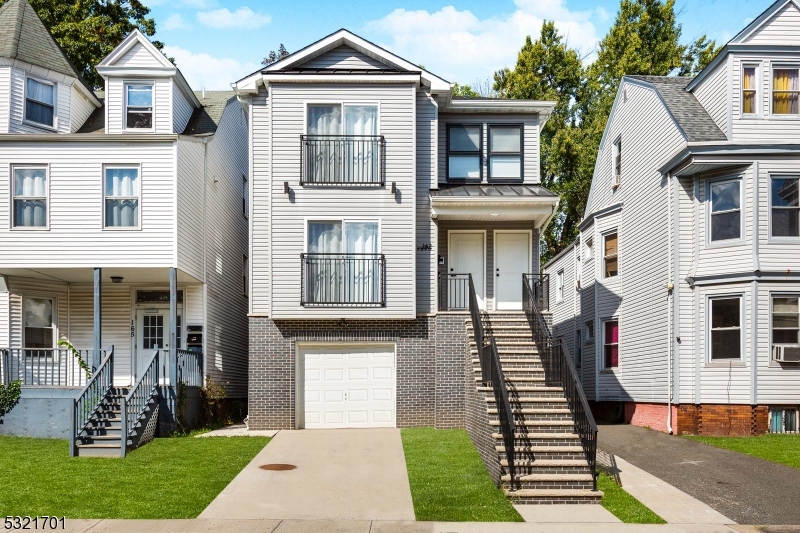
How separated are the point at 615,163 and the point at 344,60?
9.60m

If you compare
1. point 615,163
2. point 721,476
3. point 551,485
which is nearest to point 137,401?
point 551,485

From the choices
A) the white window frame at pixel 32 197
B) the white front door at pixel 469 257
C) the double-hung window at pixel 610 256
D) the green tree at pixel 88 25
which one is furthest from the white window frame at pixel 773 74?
the green tree at pixel 88 25

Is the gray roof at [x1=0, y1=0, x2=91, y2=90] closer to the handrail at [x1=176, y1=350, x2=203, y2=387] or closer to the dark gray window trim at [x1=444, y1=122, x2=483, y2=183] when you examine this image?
the handrail at [x1=176, y1=350, x2=203, y2=387]

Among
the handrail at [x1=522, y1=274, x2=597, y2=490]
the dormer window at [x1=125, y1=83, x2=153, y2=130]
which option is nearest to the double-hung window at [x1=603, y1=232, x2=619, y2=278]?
the handrail at [x1=522, y1=274, x2=597, y2=490]

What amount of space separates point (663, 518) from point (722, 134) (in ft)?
37.3

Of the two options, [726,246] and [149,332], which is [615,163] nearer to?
[726,246]

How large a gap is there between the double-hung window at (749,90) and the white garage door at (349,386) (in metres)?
10.1

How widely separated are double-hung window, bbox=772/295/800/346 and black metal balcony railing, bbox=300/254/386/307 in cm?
884

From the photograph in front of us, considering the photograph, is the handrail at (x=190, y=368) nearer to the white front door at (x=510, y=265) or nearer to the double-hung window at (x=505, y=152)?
the white front door at (x=510, y=265)

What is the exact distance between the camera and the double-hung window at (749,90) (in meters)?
20.0

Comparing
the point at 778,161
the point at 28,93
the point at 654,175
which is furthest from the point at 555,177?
the point at 28,93

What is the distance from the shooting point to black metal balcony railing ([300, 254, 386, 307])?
64.4 feet

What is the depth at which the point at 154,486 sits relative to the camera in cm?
1325

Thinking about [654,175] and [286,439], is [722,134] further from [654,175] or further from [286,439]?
[286,439]
